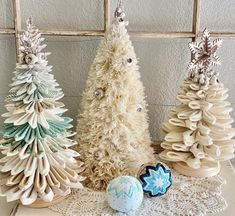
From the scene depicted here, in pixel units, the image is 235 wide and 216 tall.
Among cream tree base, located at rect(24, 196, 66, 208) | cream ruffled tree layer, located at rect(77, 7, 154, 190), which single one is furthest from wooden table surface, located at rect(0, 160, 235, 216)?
cream ruffled tree layer, located at rect(77, 7, 154, 190)

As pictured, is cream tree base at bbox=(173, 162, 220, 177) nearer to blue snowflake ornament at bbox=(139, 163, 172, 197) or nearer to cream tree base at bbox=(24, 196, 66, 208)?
blue snowflake ornament at bbox=(139, 163, 172, 197)

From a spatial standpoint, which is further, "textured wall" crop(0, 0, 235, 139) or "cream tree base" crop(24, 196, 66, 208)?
"textured wall" crop(0, 0, 235, 139)

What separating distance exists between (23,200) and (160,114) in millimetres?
348

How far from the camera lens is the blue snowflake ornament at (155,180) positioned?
66 cm

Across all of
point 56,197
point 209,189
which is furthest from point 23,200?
point 209,189

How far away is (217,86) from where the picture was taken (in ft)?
2.30

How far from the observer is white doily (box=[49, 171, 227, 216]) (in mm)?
641

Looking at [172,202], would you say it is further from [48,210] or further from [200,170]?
[48,210]

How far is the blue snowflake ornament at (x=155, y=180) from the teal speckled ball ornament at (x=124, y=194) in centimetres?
3

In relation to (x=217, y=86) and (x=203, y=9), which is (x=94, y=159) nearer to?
(x=217, y=86)

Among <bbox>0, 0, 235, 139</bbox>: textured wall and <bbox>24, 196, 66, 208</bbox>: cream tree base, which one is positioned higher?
<bbox>0, 0, 235, 139</bbox>: textured wall

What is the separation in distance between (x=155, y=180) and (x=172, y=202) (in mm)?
46

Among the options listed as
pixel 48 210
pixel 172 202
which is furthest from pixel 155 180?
pixel 48 210

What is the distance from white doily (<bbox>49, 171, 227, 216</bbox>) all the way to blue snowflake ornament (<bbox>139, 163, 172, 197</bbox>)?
0.02 m
